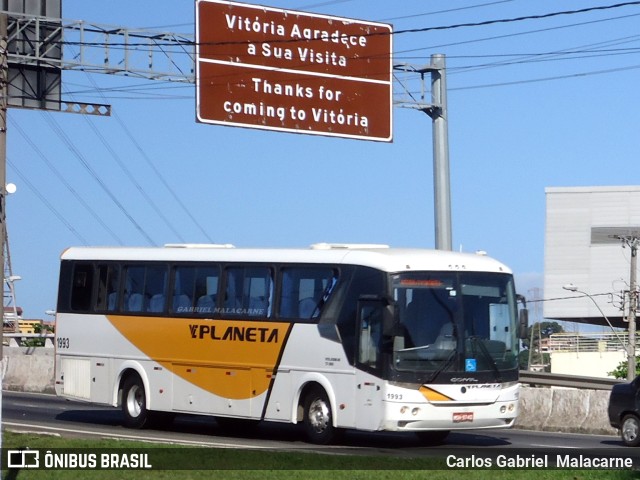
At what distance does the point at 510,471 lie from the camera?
15.1 meters

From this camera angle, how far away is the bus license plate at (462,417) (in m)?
20.1

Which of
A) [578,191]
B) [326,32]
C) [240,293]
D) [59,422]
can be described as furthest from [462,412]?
[578,191]

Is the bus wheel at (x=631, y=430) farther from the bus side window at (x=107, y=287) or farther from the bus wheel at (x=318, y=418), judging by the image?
the bus side window at (x=107, y=287)

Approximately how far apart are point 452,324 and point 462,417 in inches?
56.6

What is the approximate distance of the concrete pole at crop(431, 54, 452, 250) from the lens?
96.1 ft

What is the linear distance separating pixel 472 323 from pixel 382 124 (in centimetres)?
881

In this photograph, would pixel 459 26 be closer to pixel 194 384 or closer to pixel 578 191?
pixel 194 384

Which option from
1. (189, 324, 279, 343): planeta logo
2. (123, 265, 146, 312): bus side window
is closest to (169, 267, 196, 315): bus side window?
(189, 324, 279, 343): planeta logo

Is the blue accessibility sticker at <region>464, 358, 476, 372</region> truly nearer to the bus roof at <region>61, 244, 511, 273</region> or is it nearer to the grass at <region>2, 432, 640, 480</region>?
the bus roof at <region>61, 244, 511, 273</region>

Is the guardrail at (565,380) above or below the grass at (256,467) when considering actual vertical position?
above

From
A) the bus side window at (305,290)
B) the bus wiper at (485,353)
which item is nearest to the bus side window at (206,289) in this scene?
the bus side window at (305,290)

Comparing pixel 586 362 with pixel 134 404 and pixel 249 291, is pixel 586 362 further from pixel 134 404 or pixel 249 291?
pixel 249 291

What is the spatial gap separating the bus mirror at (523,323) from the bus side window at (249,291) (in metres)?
4.15

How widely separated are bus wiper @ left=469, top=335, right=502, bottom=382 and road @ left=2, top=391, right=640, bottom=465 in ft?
3.84
